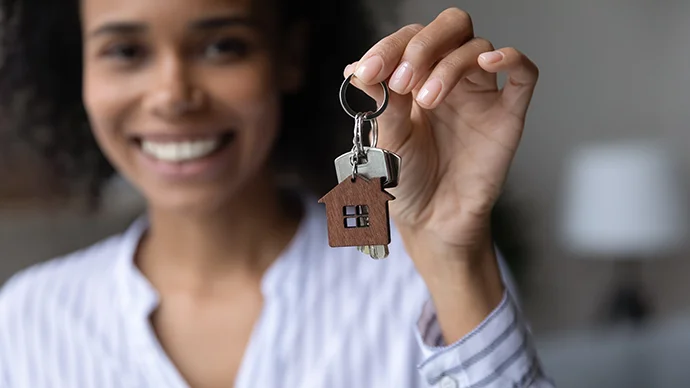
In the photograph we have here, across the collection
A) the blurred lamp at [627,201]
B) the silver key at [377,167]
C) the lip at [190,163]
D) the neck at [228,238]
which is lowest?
the blurred lamp at [627,201]

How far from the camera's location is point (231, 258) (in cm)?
118

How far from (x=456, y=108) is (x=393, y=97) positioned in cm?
11

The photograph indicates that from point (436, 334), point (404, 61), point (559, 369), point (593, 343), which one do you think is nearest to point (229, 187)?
point (436, 334)

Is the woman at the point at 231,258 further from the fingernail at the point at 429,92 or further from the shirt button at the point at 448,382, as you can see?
the fingernail at the point at 429,92

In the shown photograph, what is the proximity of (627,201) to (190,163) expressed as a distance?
54.8 inches

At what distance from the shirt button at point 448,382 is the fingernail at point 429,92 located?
322mm

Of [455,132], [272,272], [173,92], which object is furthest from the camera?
[272,272]

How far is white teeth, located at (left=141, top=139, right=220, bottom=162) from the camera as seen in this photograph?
1.07 m

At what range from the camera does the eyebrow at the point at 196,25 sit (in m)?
1.03

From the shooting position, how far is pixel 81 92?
1403 mm

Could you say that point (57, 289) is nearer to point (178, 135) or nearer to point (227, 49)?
point (178, 135)

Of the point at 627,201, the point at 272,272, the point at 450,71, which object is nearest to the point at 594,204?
the point at 627,201

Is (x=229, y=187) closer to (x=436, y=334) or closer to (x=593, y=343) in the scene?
(x=436, y=334)

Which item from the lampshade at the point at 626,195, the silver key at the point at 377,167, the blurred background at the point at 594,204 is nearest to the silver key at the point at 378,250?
the silver key at the point at 377,167
